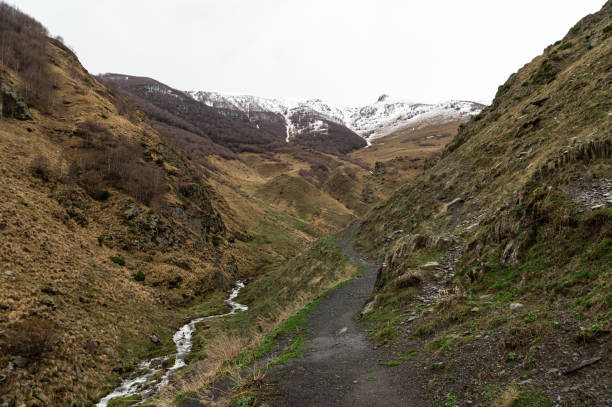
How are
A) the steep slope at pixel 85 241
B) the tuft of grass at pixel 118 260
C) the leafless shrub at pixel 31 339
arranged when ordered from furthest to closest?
the tuft of grass at pixel 118 260, the steep slope at pixel 85 241, the leafless shrub at pixel 31 339

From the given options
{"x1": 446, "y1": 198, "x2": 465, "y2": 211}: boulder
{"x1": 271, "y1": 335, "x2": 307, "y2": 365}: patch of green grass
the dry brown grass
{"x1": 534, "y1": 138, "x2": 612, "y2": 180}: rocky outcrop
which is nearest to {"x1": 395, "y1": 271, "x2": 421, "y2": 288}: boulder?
{"x1": 271, "y1": 335, "x2": 307, "y2": 365}: patch of green grass

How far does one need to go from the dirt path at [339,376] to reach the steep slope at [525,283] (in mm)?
708

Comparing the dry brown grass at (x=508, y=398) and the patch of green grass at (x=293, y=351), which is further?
the patch of green grass at (x=293, y=351)

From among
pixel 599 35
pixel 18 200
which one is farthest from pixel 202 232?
pixel 599 35

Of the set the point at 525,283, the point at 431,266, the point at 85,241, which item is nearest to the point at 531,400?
the point at 525,283

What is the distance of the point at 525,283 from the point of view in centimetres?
1024

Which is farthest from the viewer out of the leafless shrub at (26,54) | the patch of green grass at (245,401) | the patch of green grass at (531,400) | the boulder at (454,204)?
the leafless shrub at (26,54)

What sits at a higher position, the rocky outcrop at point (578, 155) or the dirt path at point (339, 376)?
the rocky outcrop at point (578, 155)

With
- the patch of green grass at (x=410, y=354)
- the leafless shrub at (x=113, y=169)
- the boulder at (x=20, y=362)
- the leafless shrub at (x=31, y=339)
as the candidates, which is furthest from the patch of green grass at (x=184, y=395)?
the leafless shrub at (x=113, y=169)

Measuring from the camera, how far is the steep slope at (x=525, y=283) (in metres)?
6.52

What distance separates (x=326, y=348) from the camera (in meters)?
13.0

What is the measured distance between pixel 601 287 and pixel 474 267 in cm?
567

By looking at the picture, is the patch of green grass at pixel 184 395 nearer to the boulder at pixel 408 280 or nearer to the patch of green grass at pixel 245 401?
the patch of green grass at pixel 245 401

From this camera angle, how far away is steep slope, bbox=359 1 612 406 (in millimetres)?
6516
